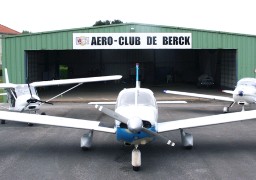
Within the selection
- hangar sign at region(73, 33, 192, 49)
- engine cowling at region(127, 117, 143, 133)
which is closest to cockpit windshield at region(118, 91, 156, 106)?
engine cowling at region(127, 117, 143, 133)

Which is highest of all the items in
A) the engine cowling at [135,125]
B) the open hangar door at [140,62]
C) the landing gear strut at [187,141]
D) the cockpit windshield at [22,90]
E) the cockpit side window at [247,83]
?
the open hangar door at [140,62]

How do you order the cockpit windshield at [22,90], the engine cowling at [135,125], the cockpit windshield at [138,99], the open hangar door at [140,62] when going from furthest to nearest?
the open hangar door at [140,62], the cockpit windshield at [22,90], the cockpit windshield at [138,99], the engine cowling at [135,125]

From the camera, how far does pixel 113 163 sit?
9062mm

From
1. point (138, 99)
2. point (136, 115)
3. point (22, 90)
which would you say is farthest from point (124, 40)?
point (136, 115)

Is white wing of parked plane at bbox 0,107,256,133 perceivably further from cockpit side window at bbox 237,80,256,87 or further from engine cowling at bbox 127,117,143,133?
cockpit side window at bbox 237,80,256,87

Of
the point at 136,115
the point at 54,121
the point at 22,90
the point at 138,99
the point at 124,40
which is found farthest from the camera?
the point at 124,40

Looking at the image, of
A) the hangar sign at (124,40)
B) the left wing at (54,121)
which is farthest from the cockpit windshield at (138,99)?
the hangar sign at (124,40)

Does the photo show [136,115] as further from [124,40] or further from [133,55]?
[133,55]

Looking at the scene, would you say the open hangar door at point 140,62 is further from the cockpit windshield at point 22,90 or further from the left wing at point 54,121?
the left wing at point 54,121

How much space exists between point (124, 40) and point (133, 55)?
20.1 meters

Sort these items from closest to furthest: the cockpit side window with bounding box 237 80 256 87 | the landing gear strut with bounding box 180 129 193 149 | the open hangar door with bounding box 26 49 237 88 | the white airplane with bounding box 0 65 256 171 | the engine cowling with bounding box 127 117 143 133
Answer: the engine cowling with bounding box 127 117 143 133 < the white airplane with bounding box 0 65 256 171 < the landing gear strut with bounding box 180 129 193 149 < the cockpit side window with bounding box 237 80 256 87 < the open hangar door with bounding box 26 49 237 88

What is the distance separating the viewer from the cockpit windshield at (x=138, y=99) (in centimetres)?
998

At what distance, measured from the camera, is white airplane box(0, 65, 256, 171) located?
839cm

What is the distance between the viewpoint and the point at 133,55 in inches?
1737
